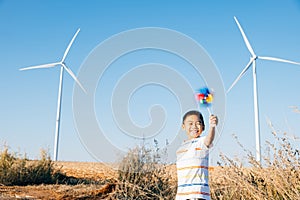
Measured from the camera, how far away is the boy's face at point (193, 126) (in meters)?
4.64

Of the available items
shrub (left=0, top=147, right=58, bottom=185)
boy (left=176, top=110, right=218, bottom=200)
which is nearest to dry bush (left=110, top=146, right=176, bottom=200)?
boy (left=176, top=110, right=218, bottom=200)

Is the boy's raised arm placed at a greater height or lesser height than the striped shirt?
greater

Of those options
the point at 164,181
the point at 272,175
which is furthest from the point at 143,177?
the point at 272,175

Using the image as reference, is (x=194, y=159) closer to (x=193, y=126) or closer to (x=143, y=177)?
(x=193, y=126)

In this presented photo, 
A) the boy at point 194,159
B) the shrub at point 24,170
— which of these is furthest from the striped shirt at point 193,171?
the shrub at point 24,170

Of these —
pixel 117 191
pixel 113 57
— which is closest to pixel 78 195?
pixel 117 191

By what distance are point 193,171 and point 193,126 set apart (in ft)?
1.64

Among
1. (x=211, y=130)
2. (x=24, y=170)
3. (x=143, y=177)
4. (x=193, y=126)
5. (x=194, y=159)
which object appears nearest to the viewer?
(x=211, y=130)

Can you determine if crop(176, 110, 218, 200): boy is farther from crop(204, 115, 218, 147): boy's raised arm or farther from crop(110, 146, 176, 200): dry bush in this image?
crop(110, 146, 176, 200): dry bush

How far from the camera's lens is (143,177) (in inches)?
306

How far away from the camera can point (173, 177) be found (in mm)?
8273

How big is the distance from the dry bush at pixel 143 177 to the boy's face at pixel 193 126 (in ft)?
9.00

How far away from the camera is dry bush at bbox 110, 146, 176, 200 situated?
296 inches

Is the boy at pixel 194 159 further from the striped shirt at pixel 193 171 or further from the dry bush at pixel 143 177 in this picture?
the dry bush at pixel 143 177
